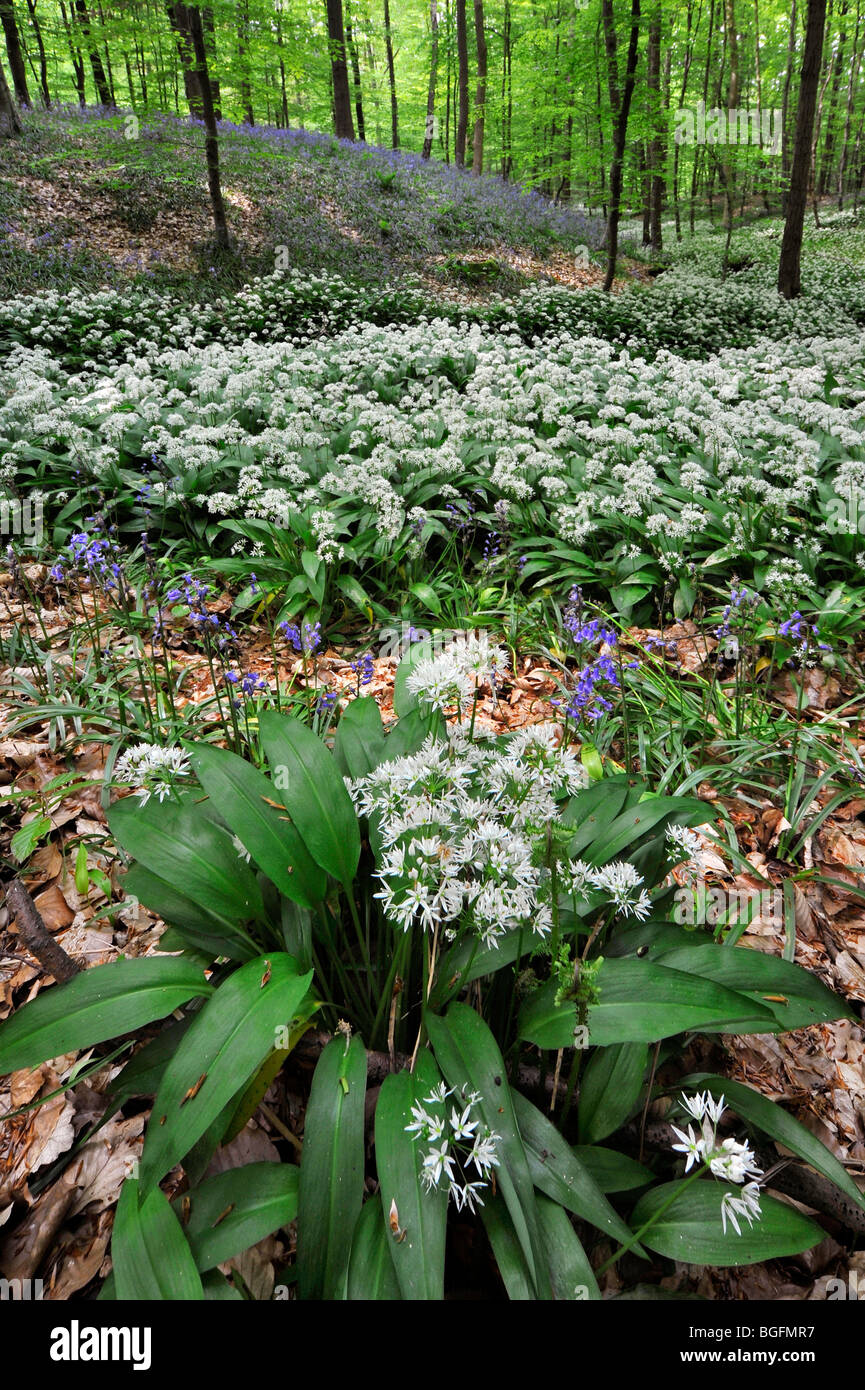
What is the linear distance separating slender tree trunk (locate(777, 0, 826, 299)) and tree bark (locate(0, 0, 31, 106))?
13836mm

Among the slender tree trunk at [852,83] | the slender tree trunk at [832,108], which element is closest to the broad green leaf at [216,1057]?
the slender tree trunk at [832,108]

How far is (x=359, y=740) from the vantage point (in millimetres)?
2111

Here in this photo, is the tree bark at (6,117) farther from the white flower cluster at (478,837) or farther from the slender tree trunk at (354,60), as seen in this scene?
the white flower cluster at (478,837)

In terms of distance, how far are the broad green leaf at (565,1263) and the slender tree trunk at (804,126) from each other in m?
14.8

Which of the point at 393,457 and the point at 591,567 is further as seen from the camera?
the point at 393,457

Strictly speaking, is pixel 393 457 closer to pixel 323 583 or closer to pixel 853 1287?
pixel 323 583

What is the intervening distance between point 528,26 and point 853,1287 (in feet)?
116

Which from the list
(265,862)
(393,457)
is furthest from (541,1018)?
(393,457)

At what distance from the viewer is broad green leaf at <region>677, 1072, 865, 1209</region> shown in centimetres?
139

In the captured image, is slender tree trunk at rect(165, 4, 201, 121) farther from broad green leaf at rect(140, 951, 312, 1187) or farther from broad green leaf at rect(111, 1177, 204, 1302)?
broad green leaf at rect(111, 1177, 204, 1302)

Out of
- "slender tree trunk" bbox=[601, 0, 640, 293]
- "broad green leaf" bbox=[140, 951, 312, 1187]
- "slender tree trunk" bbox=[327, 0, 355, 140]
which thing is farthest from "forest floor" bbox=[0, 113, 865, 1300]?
"slender tree trunk" bbox=[327, 0, 355, 140]

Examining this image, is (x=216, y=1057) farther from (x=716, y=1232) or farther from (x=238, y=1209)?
(x=716, y=1232)

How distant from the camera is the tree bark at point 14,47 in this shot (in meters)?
13.0

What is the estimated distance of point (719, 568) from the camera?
175 inches
